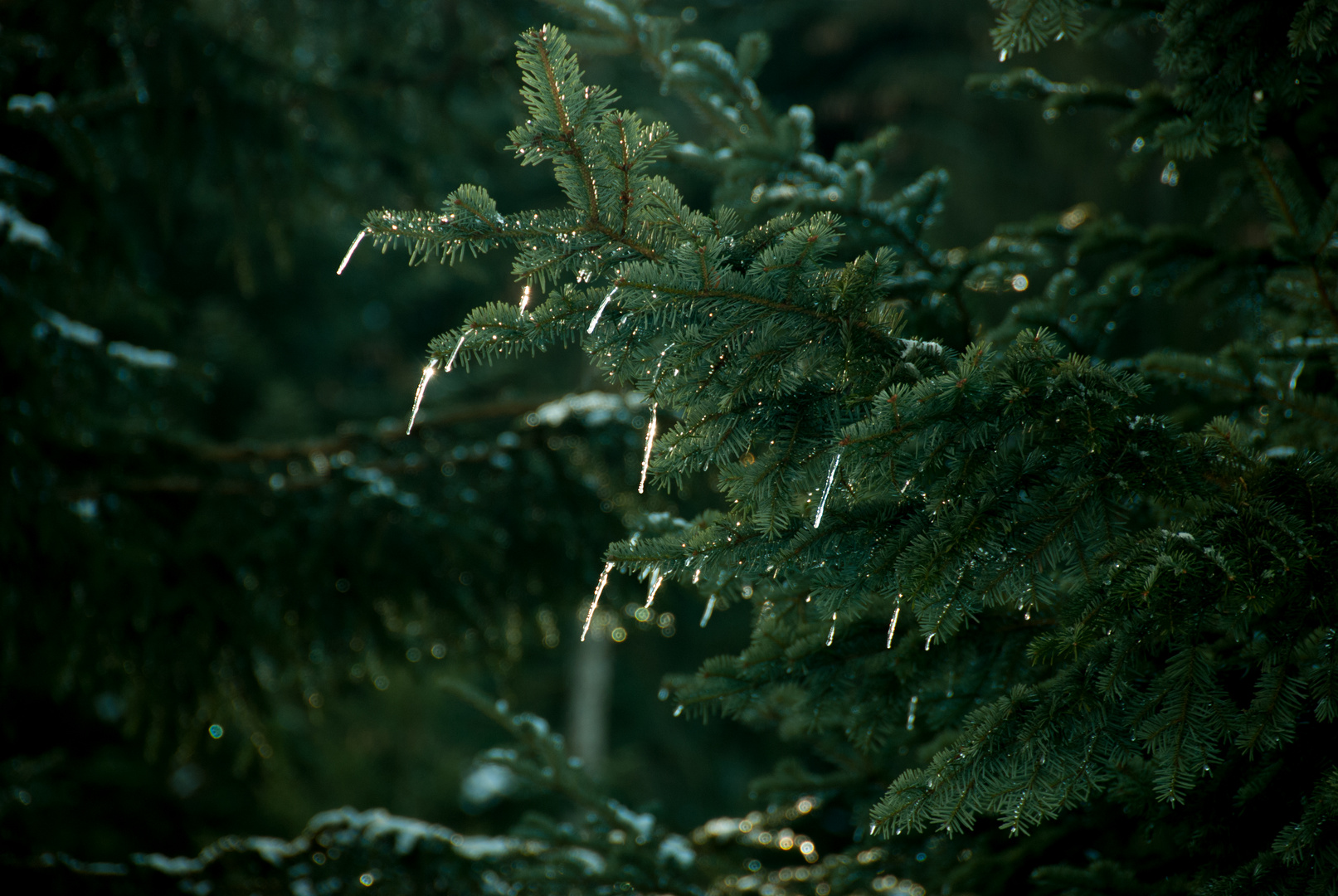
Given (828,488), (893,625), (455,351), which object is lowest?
(893,625)

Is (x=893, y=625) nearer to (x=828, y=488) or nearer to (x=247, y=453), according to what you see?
(x=828, y=488)

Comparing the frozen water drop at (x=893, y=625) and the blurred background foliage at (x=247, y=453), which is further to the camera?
the blurred background foliage at (x=247, y=453)

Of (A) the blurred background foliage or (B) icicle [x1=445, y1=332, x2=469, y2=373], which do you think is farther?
(A) the blurred background foliage

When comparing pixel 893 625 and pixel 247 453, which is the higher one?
pixel 247 453

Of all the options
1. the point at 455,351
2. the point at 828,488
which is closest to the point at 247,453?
the point at 455,351

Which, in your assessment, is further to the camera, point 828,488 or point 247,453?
point 247,453

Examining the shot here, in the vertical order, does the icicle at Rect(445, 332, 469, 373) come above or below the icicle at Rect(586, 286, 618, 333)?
below

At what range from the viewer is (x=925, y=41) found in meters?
8.30

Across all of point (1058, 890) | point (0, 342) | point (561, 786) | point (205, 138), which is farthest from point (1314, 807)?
point (205, 138)

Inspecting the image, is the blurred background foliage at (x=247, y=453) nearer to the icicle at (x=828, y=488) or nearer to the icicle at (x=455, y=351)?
the icicle at (x=455, y=351)

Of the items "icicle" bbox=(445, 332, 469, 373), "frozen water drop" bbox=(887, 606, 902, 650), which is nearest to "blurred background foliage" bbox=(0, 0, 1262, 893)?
"icicle" bbox=(445, 332, 469, 373)

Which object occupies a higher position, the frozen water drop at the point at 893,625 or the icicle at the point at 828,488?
the icicle at the point at 828,488

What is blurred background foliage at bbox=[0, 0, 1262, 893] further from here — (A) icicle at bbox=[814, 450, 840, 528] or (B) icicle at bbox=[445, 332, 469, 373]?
(A) icicle at bbox=[814, 450, 840, 528]

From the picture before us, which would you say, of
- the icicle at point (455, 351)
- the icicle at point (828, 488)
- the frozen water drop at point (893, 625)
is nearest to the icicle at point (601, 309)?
the icicle at point (455, 351)
